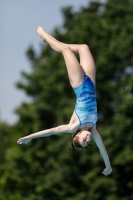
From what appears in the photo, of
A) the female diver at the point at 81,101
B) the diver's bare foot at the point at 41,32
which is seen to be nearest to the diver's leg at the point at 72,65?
the female diver at the point at 81,101

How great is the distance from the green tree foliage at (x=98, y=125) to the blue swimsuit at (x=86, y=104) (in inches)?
655

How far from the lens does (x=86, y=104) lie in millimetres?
10000

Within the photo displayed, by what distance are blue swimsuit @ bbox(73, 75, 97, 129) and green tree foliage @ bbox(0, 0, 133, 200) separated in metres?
16.6

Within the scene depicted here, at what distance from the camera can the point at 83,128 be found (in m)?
9.91

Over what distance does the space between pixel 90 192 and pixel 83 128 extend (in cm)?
1817

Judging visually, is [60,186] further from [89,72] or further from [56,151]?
[89,72]

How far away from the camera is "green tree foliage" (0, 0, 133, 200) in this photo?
2761cm

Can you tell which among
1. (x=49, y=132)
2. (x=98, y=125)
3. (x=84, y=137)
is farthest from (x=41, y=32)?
(x=98, y=125)

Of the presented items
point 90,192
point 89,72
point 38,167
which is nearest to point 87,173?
point 90,192

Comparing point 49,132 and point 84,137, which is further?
point 84,137

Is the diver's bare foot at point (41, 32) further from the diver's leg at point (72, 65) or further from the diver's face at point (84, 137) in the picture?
the diver's face at point (84, 137)

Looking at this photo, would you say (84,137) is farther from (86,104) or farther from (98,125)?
(98,125)

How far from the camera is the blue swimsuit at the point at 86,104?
32.5 ft

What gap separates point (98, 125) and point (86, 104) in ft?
63.2
